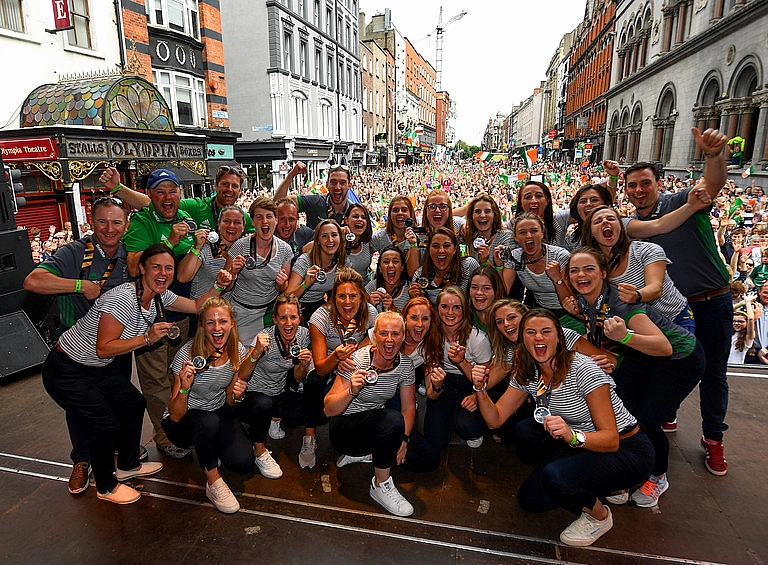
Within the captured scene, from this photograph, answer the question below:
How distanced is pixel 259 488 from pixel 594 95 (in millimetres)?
55238

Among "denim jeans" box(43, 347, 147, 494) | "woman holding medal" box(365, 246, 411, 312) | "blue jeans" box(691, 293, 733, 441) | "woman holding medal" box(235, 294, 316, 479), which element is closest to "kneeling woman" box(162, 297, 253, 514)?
"woman holding medal" box(235, 294, 316, 479)

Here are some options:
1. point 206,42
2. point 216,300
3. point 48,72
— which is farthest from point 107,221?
point 206,42

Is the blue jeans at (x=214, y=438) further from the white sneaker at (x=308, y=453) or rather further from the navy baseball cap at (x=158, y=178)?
the navy baseball cap at (x=158, y=178)

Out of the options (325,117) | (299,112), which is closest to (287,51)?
(299,112)

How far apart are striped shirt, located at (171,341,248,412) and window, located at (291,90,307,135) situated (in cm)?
2790

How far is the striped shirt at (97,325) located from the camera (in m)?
3.12

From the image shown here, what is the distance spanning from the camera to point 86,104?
11.4m

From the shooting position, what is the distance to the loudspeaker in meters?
5.24

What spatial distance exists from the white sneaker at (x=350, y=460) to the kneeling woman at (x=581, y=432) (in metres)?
1.33

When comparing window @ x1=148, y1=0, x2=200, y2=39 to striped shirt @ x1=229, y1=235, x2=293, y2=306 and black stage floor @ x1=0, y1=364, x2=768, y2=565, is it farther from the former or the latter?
black stage floor @ x1=0, y1=364, x2=768, y2=565

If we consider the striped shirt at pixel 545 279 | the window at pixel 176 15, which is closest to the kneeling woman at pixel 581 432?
the striped shirt at pixel 545 279

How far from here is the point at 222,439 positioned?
11.4 feet

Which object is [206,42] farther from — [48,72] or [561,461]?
[561,461]

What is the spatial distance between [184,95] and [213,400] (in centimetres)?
1931
